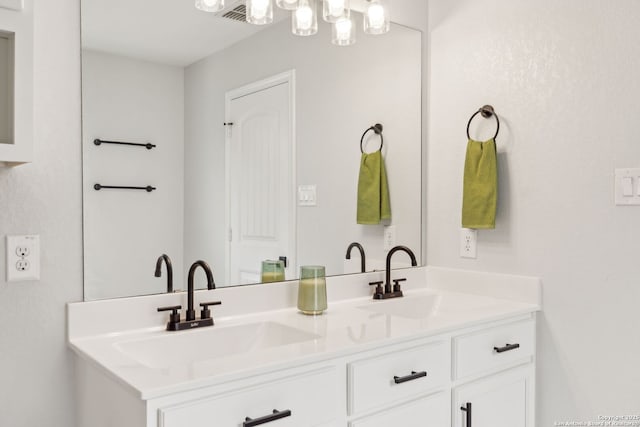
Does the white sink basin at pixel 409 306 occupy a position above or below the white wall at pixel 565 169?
below

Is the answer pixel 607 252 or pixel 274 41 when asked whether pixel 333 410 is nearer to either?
pixel 607 252

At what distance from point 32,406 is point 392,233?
1.46 m

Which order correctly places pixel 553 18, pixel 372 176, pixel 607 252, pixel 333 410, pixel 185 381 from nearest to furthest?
1. pixel 185 381
2. pixel 333 410
3. pixel 607 252
4. pixel 553 18
5. pixel 372 176

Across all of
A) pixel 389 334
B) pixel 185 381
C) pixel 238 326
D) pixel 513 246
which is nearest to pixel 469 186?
pixel 513 246

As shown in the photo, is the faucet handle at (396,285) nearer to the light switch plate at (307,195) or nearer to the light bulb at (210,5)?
the light switch plate at (307,195)

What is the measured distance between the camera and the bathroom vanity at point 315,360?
115 centimetres

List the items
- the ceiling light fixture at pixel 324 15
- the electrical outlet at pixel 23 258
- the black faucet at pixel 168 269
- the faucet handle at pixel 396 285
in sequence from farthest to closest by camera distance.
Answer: the faucet handle at pixel 396 285
the ceiling light fixture at pixel 324 15
the black faucet at pixel 168 269
the electrical outlet at pixel 23 258

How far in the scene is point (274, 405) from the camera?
1225 mm

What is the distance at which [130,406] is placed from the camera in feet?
3.67

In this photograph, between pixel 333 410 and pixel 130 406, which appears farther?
pixel 333 410

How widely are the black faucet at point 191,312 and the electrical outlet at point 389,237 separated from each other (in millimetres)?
869

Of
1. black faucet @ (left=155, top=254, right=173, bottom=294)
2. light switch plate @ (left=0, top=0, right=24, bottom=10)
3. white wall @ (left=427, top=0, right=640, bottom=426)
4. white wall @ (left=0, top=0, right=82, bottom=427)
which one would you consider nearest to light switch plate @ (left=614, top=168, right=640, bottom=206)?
white wall @ (left=427, top=0, right=640, bottom=426)

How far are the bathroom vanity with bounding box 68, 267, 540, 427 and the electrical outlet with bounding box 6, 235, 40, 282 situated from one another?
17 cm

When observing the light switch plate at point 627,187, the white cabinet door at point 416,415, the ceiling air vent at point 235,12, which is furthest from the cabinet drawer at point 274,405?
the ceiling air vent at point 235,12
